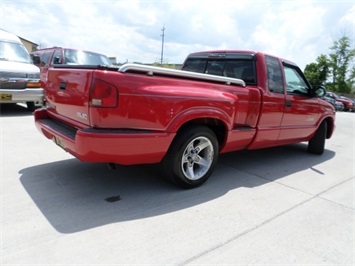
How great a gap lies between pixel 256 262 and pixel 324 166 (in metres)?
3.61

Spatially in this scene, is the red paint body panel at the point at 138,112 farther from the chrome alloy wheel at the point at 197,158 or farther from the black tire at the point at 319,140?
the black tire at the point at 319,140

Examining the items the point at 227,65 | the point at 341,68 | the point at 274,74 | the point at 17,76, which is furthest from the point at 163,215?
the point at 341,68

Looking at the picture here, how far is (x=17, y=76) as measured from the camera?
23.4ft

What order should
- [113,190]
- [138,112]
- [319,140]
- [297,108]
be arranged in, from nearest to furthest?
[138,112], [113,190], [297,108], [319,140]

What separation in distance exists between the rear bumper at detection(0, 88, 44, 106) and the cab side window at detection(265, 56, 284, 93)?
5800mm

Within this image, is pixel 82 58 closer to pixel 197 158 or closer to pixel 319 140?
pixel 197 158

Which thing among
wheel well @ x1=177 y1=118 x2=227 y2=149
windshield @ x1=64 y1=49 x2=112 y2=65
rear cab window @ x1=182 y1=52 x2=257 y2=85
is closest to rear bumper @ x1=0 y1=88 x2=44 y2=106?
windshield @ x1=64 y1=49 x2=112 y2=65

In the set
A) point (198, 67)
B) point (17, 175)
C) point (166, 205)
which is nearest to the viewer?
point (166, 205)

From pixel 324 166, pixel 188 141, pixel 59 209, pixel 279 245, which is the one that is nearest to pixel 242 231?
pixel 279 245

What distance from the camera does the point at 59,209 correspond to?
2887 mm

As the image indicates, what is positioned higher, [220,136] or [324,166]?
[220,136]

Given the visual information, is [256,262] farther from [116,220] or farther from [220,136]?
[220,136]

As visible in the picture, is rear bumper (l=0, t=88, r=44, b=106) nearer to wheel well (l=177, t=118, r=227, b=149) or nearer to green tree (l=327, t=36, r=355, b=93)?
wheel well (l=177, t=118, r=227, b=149)

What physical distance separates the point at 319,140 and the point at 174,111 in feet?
13.8
